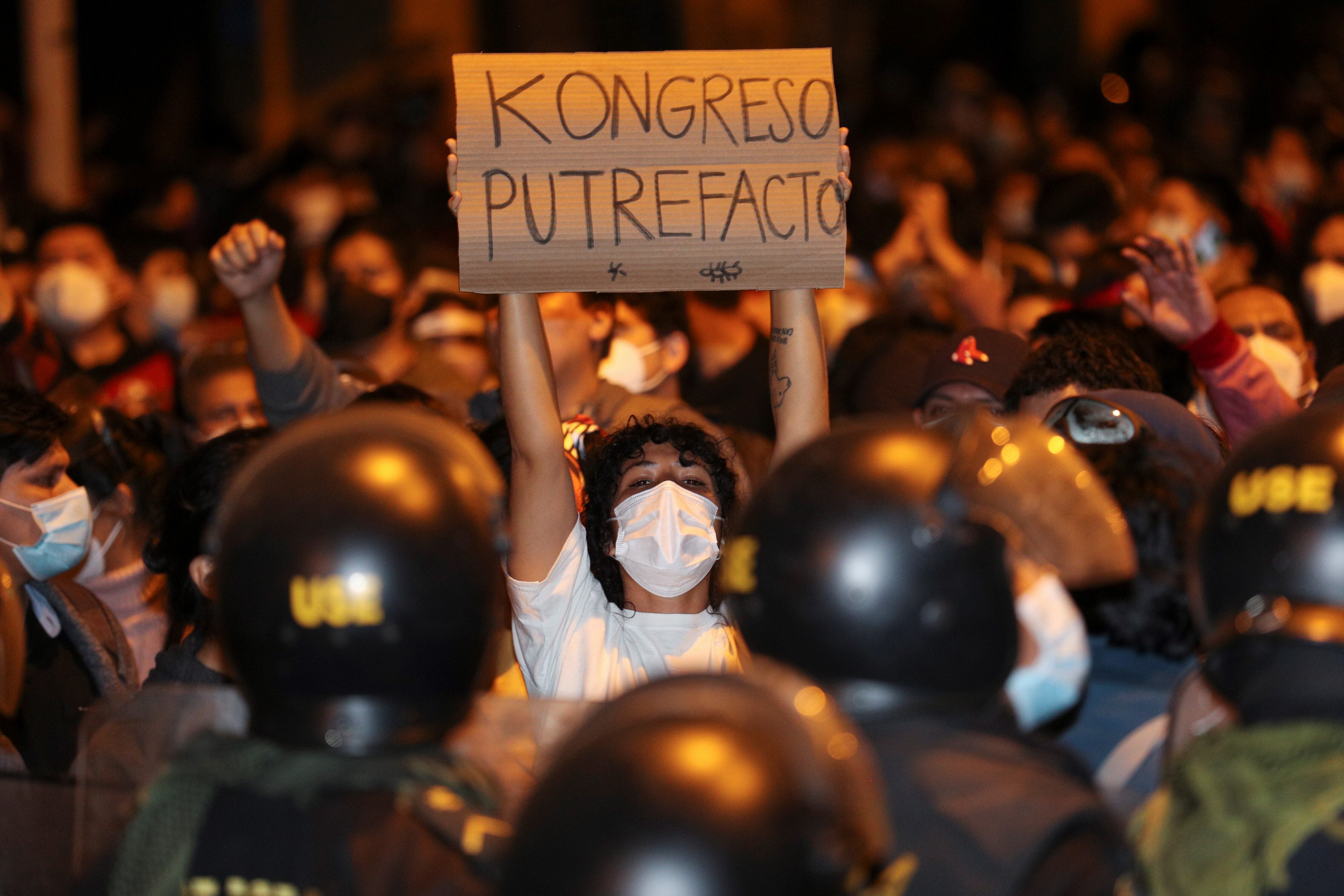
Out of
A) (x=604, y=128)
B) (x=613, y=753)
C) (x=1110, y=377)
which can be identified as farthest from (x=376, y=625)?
(x=1110, y=377)

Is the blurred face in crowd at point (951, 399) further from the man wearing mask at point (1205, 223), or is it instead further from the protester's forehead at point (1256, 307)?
the man wearing mask at point (1205, 223)

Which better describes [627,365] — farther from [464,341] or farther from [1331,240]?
[1331,240]

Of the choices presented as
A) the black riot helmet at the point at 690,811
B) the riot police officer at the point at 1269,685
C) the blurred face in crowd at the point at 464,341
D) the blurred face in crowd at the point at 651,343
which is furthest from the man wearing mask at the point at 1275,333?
the black riot helmet at the point at 690,811

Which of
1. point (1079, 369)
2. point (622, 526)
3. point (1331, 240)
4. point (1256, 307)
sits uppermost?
point (1331, 240)

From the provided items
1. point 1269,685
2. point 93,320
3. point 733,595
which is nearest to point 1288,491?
point 1269,685

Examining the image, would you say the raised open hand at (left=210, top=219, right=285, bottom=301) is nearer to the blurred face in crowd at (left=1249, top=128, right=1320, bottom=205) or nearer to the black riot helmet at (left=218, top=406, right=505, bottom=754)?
the black riot helmet at (left=218, top=406, right=505, bottom=754)

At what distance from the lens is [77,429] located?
14.8 feet

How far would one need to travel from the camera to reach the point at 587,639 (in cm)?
347

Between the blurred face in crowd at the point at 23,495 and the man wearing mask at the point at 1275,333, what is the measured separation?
11.5 feet

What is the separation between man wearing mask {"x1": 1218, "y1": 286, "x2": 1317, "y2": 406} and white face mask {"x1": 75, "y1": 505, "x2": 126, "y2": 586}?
Answer: 11.4 ft

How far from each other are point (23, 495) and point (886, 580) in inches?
104

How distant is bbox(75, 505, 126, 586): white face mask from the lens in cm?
436

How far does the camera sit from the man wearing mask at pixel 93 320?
656 cm

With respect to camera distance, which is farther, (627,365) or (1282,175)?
(1282,175)
